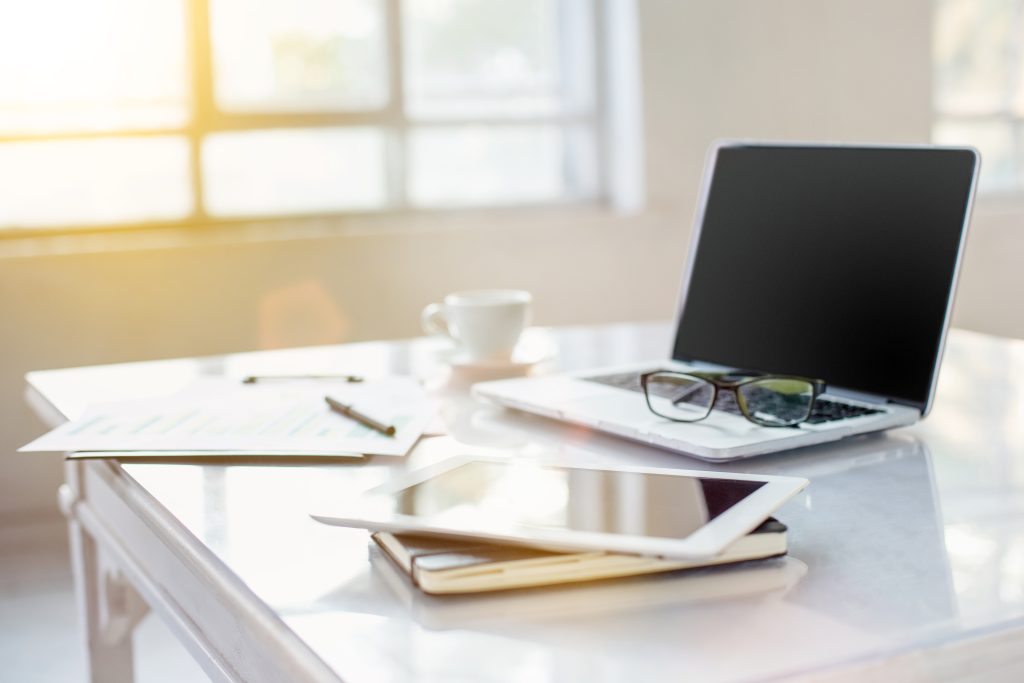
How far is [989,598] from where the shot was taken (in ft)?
1.98

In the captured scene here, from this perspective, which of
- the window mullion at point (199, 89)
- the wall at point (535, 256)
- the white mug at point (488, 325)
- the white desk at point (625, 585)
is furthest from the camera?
the window mullion at point (199, 89)

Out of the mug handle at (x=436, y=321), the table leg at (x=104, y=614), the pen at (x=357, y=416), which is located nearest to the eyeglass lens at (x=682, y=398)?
the pen at (x=357, y=416)

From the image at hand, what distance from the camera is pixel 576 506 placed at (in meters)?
0.69

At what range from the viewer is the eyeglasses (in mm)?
951

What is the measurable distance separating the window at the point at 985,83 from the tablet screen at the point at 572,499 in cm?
376

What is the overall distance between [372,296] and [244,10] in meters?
0.86

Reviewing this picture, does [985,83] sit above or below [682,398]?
above

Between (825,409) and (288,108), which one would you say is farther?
(288,108)

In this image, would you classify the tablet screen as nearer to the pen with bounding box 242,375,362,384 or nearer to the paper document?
the paper document

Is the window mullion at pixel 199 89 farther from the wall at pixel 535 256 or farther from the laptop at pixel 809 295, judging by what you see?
the laptop at pixel 809 295

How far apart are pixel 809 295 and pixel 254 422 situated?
1.78 ft

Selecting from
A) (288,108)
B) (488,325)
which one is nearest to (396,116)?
(288,108)

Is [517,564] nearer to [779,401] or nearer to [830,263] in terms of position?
[779,401]

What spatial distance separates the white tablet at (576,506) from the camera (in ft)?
2.06
